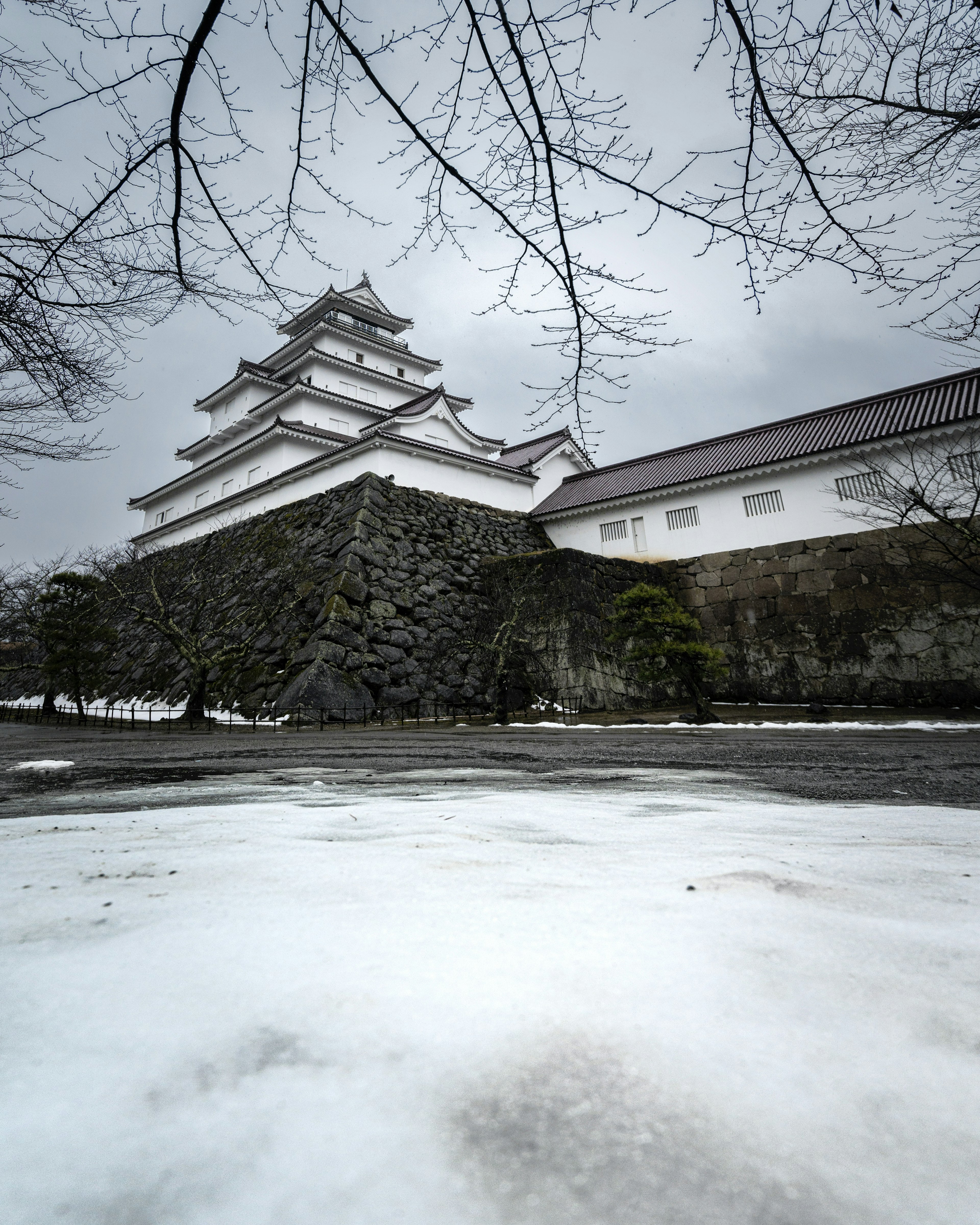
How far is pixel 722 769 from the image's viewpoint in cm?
285

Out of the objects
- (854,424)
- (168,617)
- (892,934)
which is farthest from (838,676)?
(892,934)

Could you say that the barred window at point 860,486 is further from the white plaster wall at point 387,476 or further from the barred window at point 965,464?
the white plaster wall at point 387,476

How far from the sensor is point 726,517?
473 inches

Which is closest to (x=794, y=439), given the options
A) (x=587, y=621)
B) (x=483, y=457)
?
(x=587, y=621)

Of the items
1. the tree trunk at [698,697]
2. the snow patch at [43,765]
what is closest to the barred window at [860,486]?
the tree trunk at [698,697]

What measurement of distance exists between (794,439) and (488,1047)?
42.7 feet

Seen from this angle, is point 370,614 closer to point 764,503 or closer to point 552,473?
point 764,503

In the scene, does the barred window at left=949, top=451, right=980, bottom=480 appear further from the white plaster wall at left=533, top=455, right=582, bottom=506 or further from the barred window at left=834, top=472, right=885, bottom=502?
the white plaster wall at left=533, top=455, right=582, bottom=506

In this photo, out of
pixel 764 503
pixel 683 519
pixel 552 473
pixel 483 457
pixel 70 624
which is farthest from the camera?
pixel 552 473

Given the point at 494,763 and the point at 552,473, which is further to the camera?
the point at 552,473

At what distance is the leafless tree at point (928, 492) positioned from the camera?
9203mm

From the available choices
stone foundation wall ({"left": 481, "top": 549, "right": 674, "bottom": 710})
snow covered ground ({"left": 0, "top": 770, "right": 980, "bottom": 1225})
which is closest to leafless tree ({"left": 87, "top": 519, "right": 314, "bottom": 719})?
stone foundation wall ({"left": 481, "top": 549, "right": 674, "bottom": 710})

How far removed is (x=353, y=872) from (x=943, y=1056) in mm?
633

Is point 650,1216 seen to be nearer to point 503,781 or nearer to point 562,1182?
point 562,1182
